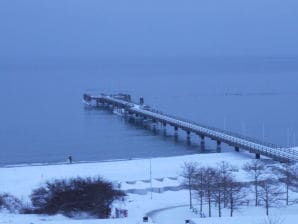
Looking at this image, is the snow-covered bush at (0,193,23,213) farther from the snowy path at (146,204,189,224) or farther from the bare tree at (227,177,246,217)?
the bare tree at (227,177,246,217)

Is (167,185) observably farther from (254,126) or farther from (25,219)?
(254,126)

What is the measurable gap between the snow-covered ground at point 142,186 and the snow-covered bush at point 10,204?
0.90 metres

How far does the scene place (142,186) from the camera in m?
24.9

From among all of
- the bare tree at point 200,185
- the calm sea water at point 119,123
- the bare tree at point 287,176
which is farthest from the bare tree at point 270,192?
the calm sea water at point 119,123

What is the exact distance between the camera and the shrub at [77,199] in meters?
17.9

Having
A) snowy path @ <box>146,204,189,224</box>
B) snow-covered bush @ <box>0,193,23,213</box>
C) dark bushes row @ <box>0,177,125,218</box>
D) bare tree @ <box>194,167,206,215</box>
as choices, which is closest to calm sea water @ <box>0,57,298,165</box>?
snow-covered bush @ <box>0,193,23,213</box>

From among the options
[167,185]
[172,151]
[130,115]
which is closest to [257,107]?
[130,115]

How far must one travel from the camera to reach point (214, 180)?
20906 millimetres

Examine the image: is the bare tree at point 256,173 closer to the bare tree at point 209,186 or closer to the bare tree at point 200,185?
the bare tree at point 209,186

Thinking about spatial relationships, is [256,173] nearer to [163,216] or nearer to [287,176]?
[287,176]

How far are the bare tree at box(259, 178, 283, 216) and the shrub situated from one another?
462 centimetres

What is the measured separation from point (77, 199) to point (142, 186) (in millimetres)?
6568

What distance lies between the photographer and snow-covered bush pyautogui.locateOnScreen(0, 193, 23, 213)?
62.7 feet

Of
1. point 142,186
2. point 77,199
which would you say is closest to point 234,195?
point 77,199
